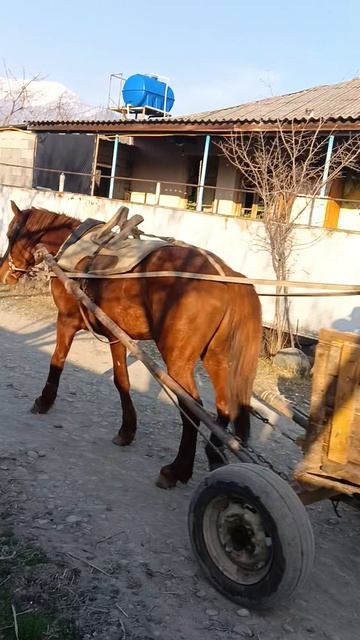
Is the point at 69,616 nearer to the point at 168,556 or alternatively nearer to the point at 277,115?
the point at 168,556

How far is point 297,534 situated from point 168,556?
3.08 ft

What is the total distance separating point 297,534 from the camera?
234cm

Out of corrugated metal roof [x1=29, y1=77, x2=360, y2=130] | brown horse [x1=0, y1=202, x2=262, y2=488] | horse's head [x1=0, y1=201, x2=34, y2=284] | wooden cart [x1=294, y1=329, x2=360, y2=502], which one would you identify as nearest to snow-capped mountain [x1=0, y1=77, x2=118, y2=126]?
corrugated metal roof [x1=29, y1=77, x2=360, y2=130]

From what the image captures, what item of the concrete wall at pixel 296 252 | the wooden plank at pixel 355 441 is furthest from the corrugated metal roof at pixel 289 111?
the wooden plank at pixel 355 441

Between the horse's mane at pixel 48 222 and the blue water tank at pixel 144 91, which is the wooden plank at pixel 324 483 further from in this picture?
the blue water tank at pixel 144 91

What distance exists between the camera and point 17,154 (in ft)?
58.5

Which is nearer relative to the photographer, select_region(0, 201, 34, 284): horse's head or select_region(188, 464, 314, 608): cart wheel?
select_region(188, 464, 314, 608): cart wheel

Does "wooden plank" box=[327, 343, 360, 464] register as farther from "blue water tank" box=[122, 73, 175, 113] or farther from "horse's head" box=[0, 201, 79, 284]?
"blue water tank" box=[122, 73, 175, 113]

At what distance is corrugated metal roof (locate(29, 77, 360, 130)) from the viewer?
10688 mm

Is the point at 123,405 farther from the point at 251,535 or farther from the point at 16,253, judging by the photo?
the point at 251,535

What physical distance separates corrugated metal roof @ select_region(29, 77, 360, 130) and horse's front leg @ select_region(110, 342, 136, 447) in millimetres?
7437

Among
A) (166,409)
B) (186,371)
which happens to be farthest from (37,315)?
(186,371)

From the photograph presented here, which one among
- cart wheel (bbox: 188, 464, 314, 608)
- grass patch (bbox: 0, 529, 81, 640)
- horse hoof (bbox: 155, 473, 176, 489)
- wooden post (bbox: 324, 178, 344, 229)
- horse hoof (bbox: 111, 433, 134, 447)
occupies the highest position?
wooden post (bbox: 324, 178, 344, 229)

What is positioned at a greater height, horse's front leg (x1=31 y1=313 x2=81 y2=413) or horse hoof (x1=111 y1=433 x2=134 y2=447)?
horse's front leg (x1=31 y1=313 x2=81 y2=413)
